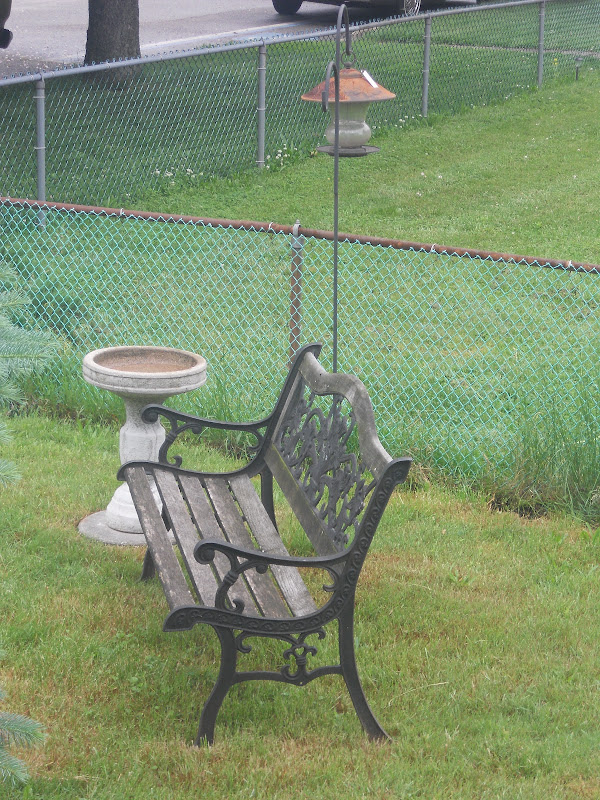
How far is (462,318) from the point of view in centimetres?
761

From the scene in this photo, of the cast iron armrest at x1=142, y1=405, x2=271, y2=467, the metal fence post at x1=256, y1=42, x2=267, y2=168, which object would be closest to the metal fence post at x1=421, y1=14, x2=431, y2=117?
the metal fence post at x1=256, y1=42, x2=267, y2=168

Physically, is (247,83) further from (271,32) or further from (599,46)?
(599,46)

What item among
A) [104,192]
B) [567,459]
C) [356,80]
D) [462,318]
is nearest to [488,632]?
[567,459]

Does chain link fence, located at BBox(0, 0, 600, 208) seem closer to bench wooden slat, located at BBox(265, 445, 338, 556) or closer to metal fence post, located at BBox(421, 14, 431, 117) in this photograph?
metal fence post, located at BBox(421, 14, 431, 117)

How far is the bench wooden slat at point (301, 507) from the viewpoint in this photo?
148 inches

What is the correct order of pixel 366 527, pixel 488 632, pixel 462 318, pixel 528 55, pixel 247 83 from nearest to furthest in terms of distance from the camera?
1. pixel 366 527
2. pixel 488 632
3. pixel 462 318
4. pixel 247 83
5. pixel 528 55

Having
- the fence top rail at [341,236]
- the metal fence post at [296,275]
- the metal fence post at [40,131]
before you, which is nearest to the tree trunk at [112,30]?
the metal fence post at [40,131]

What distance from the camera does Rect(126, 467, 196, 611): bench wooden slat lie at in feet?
11.8

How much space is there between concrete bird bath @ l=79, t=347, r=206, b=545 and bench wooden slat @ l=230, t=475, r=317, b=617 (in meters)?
0.54

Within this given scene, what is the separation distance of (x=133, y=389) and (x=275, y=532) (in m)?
0.95

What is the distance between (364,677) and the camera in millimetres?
3881

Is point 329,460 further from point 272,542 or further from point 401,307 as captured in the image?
point 401,307

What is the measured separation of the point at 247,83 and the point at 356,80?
8.62 metres

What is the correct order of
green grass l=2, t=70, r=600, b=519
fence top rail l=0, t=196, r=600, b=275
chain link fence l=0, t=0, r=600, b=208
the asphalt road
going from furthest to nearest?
the asphalt road < chain link fence l=0, t=0, r=600, b=208 < green grass l=2, t=70, r=600, b=519 < fence top rail l=0, t=196, r=600, b=275
